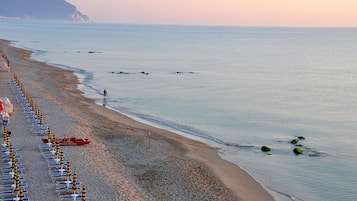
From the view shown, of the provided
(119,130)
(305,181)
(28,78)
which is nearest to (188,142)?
(119,130)

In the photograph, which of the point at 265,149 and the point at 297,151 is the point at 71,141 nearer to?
the point at 265,149

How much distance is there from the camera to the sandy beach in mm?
19250

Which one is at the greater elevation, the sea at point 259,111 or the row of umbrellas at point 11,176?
the sea at point 259,111

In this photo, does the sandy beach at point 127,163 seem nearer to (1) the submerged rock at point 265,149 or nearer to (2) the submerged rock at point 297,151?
(1) the submerged rock at point 265,149

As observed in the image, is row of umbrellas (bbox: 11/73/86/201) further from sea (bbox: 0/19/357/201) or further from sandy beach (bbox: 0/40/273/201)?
sea (bbox: 0/19/357/201)

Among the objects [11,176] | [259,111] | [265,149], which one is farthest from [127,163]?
[259,111]

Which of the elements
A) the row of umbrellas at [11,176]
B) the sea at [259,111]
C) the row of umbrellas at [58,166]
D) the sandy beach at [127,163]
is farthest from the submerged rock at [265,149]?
the row of umbrellas at [11,176]

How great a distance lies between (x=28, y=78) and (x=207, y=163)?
31184 millimetres

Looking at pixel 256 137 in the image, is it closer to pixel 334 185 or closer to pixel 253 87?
pixel 334 185

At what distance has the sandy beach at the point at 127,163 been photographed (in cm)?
1925

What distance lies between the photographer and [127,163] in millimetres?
23188

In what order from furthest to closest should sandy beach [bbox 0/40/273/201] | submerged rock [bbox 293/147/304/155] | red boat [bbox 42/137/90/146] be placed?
submerged rock [bbox 293/147/304/155]
red boat [bbox 42/137/90/146]
sandy beach [bbox 0/40/273/201]

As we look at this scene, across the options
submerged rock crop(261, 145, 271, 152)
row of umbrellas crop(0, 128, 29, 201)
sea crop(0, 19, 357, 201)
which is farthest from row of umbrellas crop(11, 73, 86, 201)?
submerged rock crop(261, 145, 271, 152)

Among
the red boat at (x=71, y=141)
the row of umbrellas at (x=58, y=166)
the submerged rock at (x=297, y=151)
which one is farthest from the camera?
the submerged rock at (x=297, y=151)
